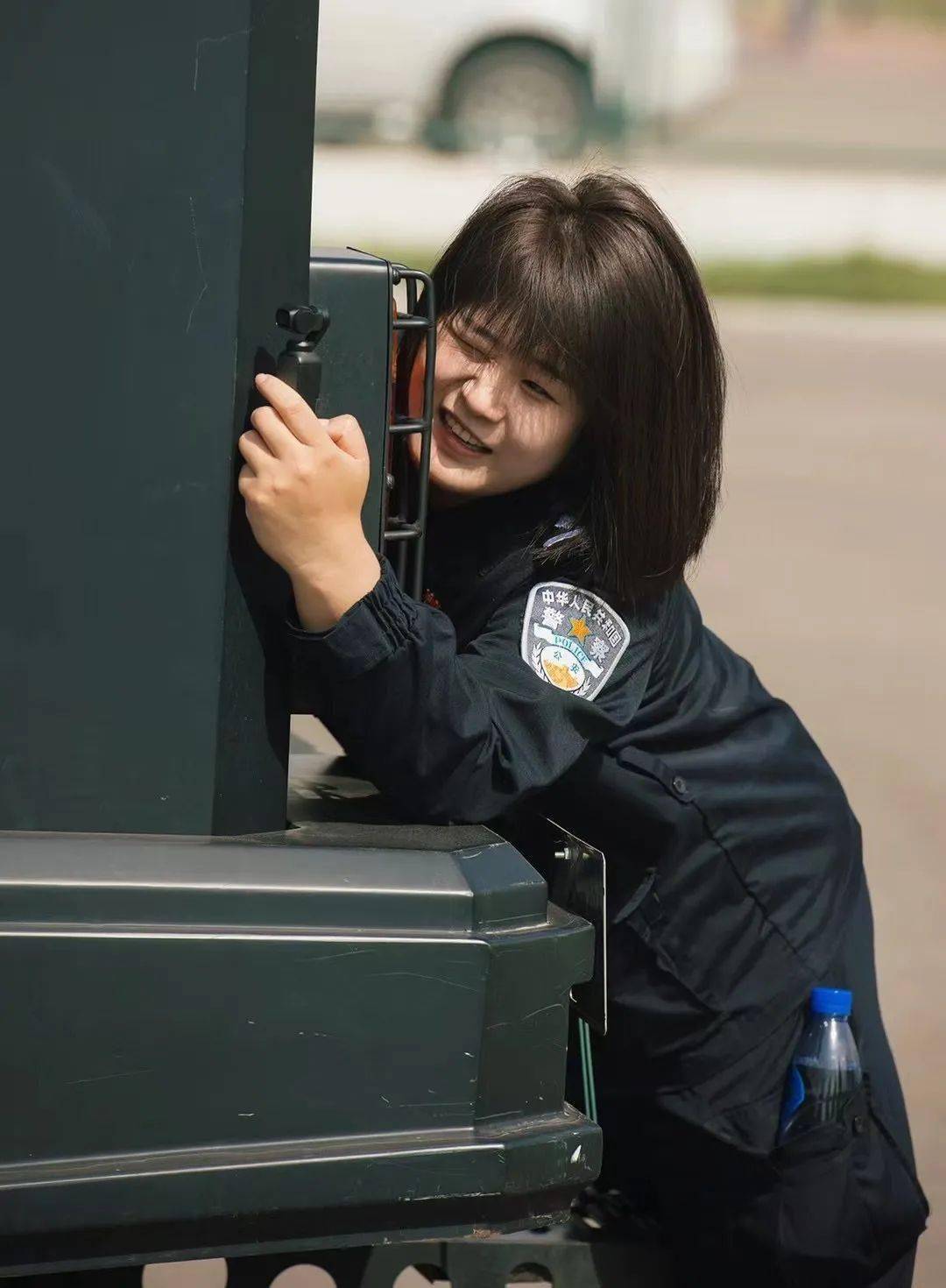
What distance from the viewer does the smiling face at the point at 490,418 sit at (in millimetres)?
1769

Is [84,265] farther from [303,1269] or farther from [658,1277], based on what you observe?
[303,1269]

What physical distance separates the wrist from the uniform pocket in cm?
81

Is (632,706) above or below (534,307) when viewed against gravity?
below

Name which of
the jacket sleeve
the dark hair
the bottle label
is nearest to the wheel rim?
the dark hair

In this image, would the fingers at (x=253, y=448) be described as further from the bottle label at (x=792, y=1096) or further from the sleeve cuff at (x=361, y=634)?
the bottle label at (x=792, y=1096)

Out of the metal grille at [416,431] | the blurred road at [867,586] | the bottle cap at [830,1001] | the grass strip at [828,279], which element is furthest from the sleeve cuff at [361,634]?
the grass strip at [828,279]

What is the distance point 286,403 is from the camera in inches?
55.4

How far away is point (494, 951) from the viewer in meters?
1.39

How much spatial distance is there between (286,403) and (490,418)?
0.39 m

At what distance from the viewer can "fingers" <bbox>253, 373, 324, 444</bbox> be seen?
141 centimetres

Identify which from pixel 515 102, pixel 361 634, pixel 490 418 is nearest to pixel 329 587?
pixel 361 634

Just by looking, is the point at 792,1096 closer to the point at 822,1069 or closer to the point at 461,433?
the point at 822,1069

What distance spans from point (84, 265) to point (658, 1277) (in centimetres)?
130

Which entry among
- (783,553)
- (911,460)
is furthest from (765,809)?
(911,460)
